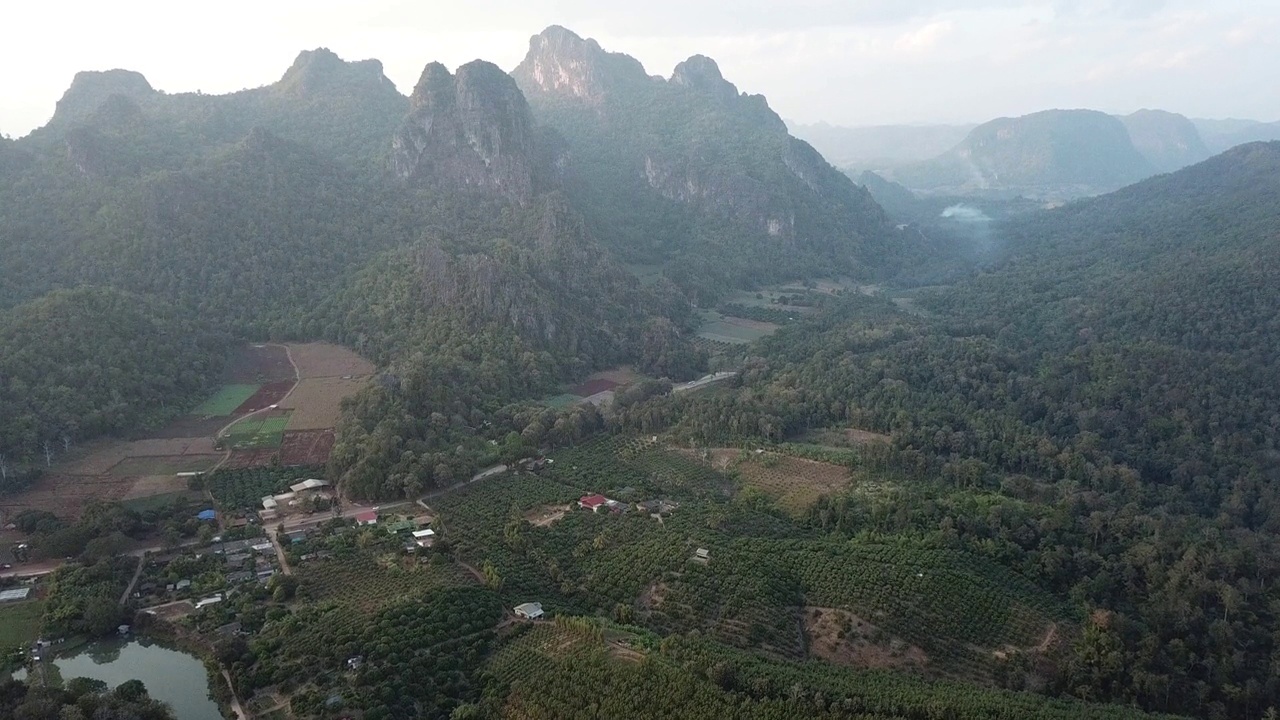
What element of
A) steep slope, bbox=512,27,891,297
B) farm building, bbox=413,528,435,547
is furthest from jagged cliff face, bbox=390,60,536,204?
farm building, bbox=413,528,435,547

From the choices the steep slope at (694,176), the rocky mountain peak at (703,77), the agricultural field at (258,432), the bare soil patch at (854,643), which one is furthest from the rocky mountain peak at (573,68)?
the bare soil patch at (854,643)

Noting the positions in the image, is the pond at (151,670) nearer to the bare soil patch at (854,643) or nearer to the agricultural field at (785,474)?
the bare soil patch at (854,643)

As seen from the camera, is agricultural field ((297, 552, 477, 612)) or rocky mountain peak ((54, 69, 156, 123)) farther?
rocky mountain peak ((54, 69, 156, 123))

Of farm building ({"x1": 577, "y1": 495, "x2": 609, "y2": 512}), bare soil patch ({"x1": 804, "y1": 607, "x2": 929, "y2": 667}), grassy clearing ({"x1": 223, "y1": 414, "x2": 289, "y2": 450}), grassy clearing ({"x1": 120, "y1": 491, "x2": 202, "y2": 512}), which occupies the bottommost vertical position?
bare soil patch ({"x1": 804, "y1": 607, "x2": 929, "y2": 667})

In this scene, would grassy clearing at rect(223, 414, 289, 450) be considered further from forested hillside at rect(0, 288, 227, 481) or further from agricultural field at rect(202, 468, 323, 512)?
forested hillside at rect(0, 288, 227, 481)

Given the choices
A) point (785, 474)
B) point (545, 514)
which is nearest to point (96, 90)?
point (545, 514)

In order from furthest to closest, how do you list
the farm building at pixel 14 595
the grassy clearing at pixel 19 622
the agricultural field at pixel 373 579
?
the farm building at pixel 14 595 < the agricultural field at pixel 373 579 < the grassy clearing at pixel 19 622
